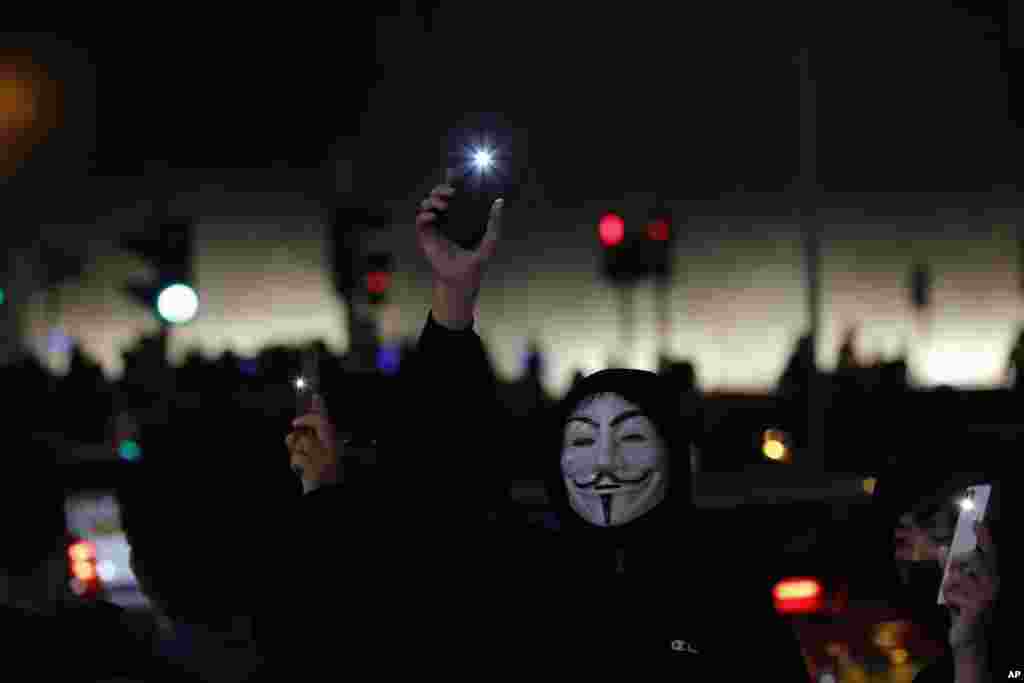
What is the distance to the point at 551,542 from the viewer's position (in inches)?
137

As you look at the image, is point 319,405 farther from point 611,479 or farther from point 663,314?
point 663,314

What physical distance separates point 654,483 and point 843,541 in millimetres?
→ 3336

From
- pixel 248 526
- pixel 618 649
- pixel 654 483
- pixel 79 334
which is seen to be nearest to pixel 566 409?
pixel 654 483

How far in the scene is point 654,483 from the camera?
362 cm

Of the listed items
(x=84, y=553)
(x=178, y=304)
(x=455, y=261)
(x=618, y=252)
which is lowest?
(x=84, y=553)

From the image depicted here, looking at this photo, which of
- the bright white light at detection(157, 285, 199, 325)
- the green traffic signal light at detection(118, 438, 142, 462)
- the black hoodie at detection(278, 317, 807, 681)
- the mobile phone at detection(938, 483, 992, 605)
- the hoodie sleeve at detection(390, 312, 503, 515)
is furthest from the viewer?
the bright white light at detection(157, 285, 199, 325)

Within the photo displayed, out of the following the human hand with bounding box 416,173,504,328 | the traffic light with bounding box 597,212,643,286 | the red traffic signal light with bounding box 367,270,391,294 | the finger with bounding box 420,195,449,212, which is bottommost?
the human hand with bounding box 416,173,504,328

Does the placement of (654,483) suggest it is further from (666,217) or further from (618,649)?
(666,217)

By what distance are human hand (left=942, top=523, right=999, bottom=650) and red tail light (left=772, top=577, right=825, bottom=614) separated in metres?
3.40

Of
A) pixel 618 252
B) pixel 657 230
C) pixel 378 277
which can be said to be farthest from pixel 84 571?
pixel 657 230

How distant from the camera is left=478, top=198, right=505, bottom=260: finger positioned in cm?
350

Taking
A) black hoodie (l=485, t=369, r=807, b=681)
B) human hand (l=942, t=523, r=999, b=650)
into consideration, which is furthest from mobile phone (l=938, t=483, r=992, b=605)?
black hoodie (l=485, t=369, r=807, b=681)

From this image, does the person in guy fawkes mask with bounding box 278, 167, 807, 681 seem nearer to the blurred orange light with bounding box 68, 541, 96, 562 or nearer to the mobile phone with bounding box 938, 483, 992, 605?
the mobile phone with bounding box 938, 483, 992, 605

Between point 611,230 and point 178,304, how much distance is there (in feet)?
23.8
